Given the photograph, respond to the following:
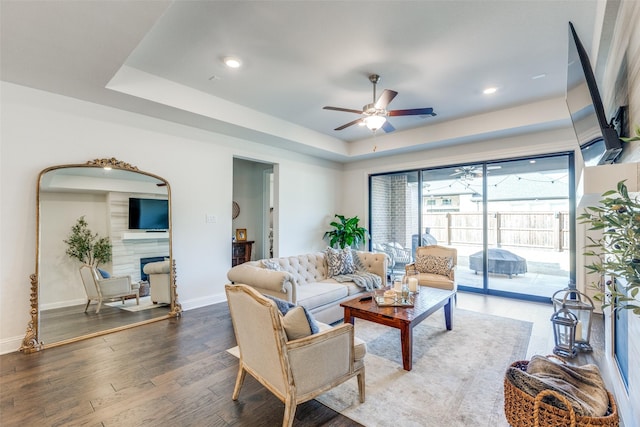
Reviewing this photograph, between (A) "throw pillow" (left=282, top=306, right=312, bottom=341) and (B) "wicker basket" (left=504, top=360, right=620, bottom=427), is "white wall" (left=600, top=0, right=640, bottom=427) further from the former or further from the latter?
(A) "throw pillow" (left=282, top=306, right=312, bottom=341)

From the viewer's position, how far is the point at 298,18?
8.09 feet

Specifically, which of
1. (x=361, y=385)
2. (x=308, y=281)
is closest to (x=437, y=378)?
(x=361, y=385)

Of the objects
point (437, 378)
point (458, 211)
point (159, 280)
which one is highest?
point (458, 211)

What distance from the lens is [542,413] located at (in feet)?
4.34

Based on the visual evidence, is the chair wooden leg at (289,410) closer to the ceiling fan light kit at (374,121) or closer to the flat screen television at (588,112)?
the flat screen television at (588,112)

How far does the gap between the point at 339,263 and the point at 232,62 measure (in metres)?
2.95

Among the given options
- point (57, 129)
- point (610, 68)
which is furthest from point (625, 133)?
point (57, 129)

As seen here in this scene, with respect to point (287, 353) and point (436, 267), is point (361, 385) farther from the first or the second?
point (436, 267)

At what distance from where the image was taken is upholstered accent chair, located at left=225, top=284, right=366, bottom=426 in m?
1.73

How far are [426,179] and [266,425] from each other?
5.27m

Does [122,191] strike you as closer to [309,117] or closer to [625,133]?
[309,117]

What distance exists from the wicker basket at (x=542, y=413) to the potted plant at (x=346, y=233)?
488 centimetres

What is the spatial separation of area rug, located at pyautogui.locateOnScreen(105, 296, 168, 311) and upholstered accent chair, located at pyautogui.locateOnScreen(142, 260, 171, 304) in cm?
5

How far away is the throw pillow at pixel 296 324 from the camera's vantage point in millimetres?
1813
